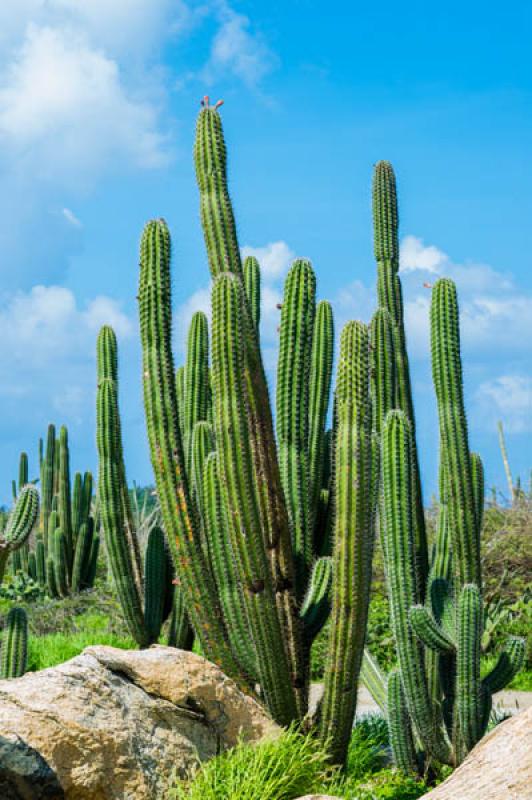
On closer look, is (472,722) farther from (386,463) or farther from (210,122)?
(210,122)

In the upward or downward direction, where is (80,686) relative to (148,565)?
downward

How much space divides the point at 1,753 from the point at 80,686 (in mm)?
587

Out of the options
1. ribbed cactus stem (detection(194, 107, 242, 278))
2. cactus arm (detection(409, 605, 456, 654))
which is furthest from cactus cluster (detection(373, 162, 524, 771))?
ribbed cactus stem (detection(194, 107, 242, 278))

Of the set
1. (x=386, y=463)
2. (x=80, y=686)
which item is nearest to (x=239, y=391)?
(x=386, y=463)

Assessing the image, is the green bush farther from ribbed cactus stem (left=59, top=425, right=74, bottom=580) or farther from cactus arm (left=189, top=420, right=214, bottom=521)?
ribbed cactus stem (left=59, top=425, right=74, bottom=580)

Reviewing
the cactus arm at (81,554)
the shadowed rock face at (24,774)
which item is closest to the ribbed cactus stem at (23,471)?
the cactus arm at (81,554)

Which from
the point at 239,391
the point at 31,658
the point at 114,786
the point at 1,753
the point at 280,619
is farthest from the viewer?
the point at 31,658

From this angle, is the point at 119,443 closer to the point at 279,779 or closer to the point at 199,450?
the point at 199,450

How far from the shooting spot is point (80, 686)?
16.5ft

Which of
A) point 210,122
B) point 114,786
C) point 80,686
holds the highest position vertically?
point 210,122

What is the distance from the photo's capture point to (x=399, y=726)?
22.1 ft

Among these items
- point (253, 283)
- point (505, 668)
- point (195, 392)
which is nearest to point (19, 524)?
point (195, 392)

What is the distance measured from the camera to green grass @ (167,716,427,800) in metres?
5.01

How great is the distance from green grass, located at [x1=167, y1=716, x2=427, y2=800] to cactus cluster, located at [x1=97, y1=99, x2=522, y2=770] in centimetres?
25
